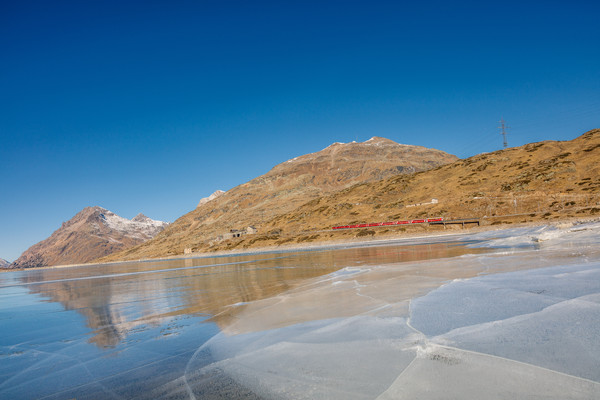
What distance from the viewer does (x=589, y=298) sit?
234 inches

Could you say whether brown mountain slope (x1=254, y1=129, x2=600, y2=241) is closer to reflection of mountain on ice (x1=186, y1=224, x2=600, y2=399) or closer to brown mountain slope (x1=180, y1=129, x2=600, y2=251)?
brown mountain slope (x1=180, y1=129, x2=600, y2=251)

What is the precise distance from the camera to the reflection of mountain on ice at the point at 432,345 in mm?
3684

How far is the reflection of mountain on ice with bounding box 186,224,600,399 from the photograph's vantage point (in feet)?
12.1

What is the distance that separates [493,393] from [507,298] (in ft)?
13.3

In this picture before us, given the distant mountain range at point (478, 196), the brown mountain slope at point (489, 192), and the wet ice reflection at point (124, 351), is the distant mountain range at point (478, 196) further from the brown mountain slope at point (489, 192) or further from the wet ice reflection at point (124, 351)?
the wet ice reflection at point (124, 351)

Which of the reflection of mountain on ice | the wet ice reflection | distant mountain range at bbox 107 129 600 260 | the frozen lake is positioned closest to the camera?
the reflection of mountain on ice

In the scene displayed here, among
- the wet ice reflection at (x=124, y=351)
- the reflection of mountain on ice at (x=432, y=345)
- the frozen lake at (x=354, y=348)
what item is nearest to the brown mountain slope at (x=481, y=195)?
the reflection of mountain on ice at (x=432, y=345)

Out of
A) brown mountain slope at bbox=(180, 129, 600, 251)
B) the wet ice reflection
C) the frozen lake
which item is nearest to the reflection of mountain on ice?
the frozen lake

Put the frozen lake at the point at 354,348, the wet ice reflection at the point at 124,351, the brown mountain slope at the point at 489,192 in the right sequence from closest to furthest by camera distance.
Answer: the frozen lake at the point at 354,348 < the wet ice reflection at the point at 124,351 < the brown mountain slope at the point at 489,192

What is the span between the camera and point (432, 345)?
4820mm

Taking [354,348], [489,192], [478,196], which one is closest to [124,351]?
[354,348]

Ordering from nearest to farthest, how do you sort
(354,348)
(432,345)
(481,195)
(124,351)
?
(432,345) < (354,348) < (124,351) < (481,195)

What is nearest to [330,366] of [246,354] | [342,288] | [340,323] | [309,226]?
[246,354]

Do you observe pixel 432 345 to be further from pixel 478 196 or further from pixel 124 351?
pixel 478 196
